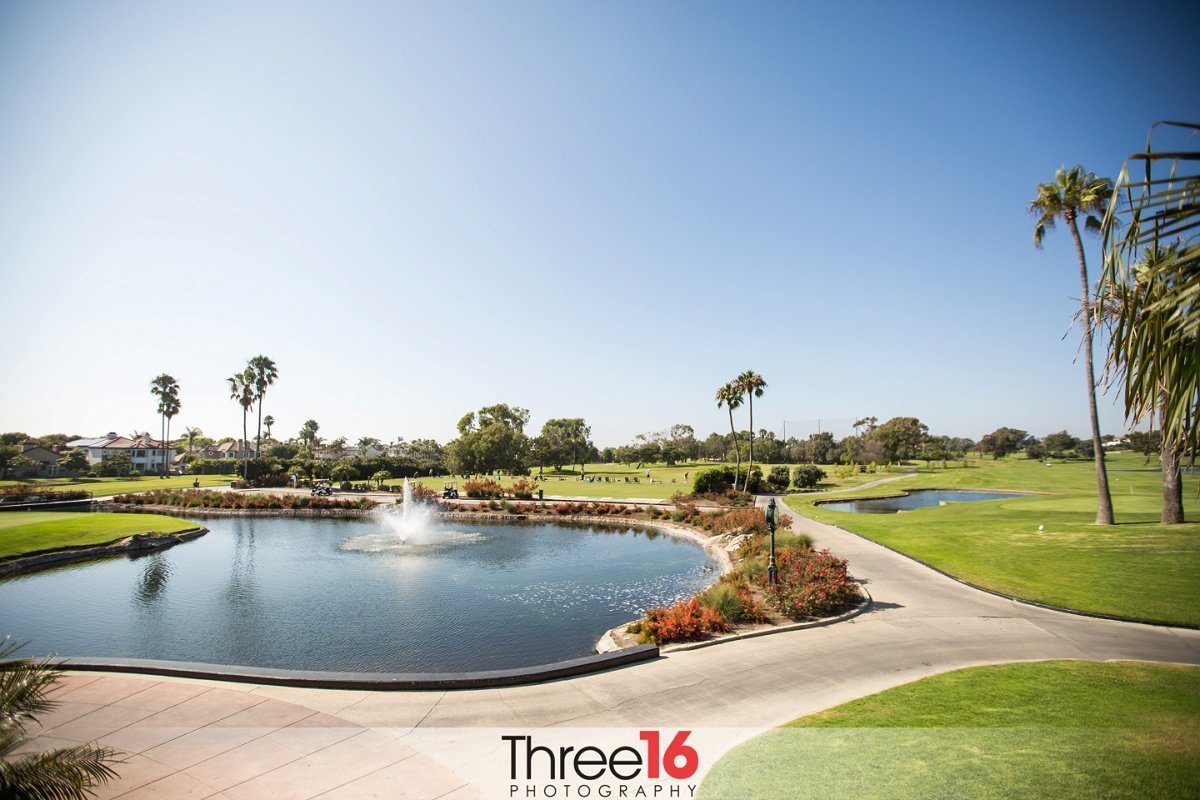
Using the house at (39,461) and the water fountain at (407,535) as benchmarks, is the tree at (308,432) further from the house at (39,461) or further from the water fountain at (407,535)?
the water fountain at (407,535)

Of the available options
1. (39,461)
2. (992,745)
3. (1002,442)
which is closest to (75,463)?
(39,461)

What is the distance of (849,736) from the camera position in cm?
779

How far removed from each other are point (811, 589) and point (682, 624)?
4.38 meters

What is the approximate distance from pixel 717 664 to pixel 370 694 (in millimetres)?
6838

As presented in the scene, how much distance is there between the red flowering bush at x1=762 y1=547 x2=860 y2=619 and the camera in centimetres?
1485

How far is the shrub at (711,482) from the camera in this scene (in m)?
49.4

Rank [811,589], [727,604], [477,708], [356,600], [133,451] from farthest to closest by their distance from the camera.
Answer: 1. [133,451]
2. [356,600]
3. [811,589]
4. [727,604]
5. [477,708]

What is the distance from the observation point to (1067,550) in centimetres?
1897

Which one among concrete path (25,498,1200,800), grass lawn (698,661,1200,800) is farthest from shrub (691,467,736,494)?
grass lawn (698,661,1200,800)

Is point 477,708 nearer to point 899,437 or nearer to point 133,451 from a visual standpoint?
point 899,437

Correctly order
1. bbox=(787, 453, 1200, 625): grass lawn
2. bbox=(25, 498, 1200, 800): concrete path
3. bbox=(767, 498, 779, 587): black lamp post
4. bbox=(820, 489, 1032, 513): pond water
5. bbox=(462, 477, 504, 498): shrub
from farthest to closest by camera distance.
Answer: bbox=(462, 477, 504, 498): shrub, bbox=(820, 489, 1032, 513): pond water, bbox=(767, 498, 779, 587): black lamp post, bbox=(787, 453, 1200, 625): grass lawn, bbox=(25, 498, 1200, 800): concrete path

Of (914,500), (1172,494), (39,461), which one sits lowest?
(914,500)

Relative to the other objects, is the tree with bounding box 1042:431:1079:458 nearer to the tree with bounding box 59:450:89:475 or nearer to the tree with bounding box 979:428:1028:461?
the tree with bounding box 979:428:1028:461

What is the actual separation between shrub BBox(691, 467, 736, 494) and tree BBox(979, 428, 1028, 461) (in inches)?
4062
